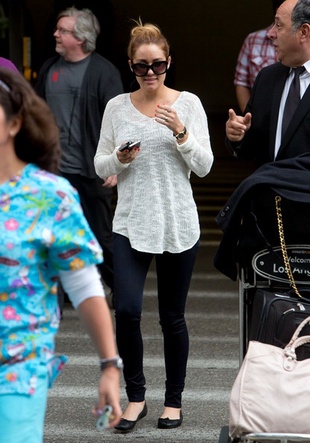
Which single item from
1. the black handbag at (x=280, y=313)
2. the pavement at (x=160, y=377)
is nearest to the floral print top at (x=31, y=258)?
the black handbag at (x=280, y=313)

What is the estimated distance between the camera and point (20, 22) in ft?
40.4

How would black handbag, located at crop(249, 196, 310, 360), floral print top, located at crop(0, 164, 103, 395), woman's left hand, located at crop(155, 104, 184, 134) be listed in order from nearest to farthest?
floral print top, located at crop(0, 164, 103, 395), black handbag, located at crop(249, 196, 310, 360), woman's left hand, located at crop(155, 104, 184, 134)

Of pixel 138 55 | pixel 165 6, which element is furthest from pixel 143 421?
pixel 165 6

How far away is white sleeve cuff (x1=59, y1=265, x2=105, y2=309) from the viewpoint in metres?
3.39

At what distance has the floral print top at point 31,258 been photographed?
3.35m

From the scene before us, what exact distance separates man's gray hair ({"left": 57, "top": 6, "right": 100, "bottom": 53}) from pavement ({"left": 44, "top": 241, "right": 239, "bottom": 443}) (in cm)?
198

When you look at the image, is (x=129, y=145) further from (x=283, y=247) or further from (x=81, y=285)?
(x=81, y=285)

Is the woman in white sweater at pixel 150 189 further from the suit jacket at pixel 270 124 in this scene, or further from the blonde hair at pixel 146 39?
the suit jacket at pixel 270 124

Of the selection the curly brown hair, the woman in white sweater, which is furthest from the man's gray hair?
the curly brown hair

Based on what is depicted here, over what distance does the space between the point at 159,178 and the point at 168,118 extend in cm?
36

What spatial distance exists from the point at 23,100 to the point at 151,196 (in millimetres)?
2207

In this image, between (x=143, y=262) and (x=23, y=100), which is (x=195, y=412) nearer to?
(x=143, y=262)

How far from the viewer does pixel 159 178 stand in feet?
18.6

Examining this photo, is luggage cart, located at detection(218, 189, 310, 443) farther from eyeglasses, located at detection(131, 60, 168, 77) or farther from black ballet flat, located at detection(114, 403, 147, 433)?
eyeglasses, located at detection(131, 60, 168, 77)
